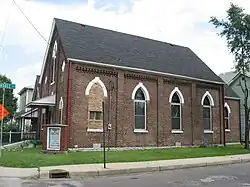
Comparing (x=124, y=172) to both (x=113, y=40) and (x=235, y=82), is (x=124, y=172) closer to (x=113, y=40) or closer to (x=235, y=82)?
(x=113, y=40)

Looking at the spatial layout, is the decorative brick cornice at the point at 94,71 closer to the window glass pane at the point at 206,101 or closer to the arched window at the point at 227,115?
the window glass pane at the point at 206,101

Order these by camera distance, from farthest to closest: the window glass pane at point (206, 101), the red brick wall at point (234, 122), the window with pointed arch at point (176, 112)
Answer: the red brick wall at point (234, 122) → the window glass pane at point (206, 101) → the window with pointed arch at point (176, 112)

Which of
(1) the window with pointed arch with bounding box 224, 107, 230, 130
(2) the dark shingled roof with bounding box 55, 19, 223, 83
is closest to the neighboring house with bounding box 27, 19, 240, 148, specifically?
(2) the dark shingled roof with bounding box 55, 19, 223, 83

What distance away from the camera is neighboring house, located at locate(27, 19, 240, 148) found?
22219 mm

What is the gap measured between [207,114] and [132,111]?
817 centimetres

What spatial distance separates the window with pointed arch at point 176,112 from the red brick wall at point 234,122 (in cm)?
755

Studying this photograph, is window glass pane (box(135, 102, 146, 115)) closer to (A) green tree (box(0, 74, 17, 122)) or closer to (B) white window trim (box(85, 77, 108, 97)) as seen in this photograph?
(B) white window trim (box(85, 77, 108, 97))

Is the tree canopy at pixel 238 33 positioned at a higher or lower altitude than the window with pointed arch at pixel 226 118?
higher

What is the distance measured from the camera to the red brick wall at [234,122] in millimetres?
32500

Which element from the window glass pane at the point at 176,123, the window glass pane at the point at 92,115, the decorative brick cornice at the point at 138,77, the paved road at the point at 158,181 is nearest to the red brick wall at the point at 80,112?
the window glass pane at the point at 92,115

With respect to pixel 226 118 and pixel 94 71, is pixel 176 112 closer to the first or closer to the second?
pixel 94 71

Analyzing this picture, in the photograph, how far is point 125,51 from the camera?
26656 millimetres

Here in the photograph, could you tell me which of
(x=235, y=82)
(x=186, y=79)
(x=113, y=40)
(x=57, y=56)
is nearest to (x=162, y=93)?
(x=186, y=79)

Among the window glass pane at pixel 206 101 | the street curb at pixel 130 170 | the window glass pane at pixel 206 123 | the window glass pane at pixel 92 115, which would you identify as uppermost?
the window glass pane at pixel 206 101
